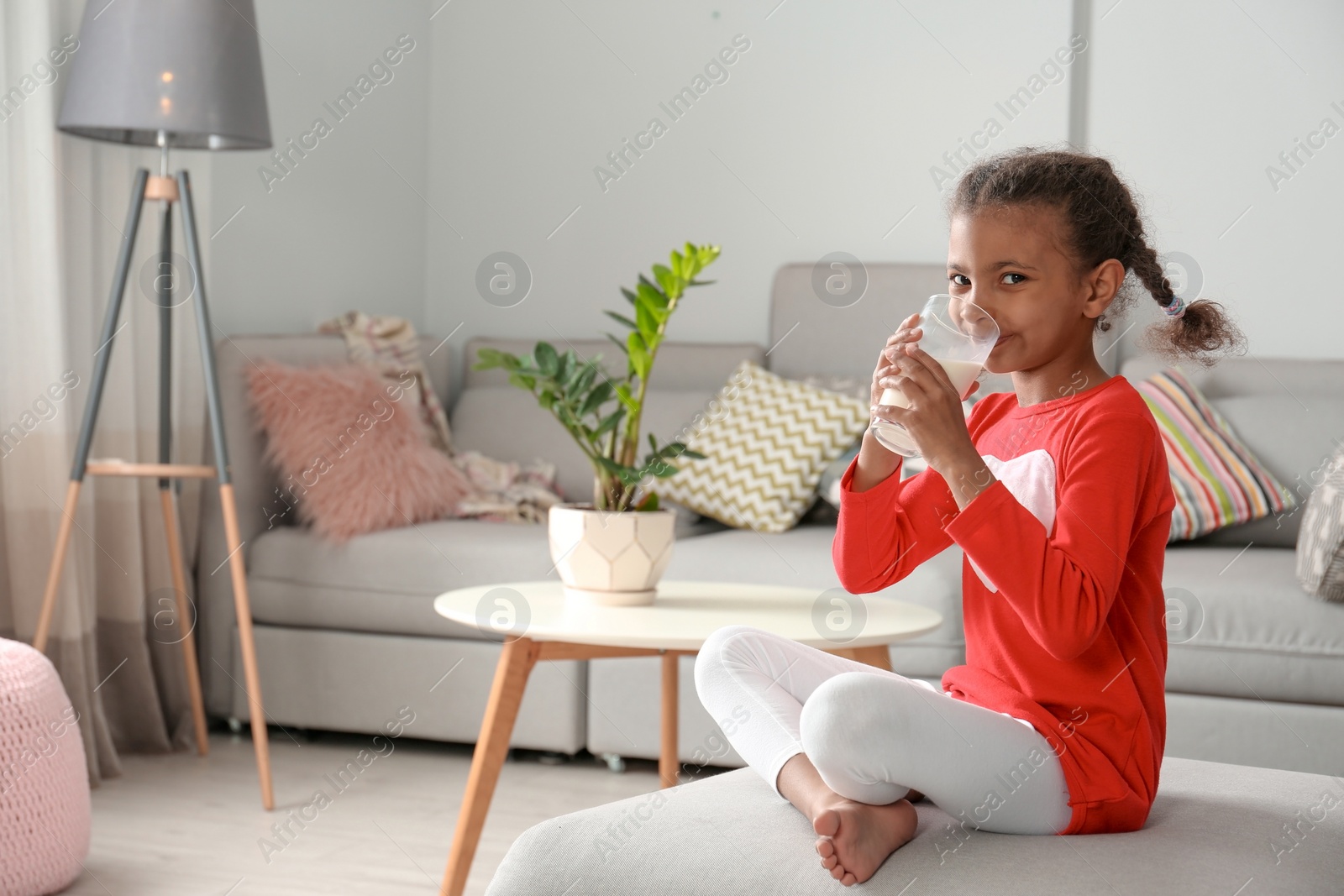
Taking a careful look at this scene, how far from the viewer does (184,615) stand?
2.58m

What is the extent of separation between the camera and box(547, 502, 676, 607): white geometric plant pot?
5.72ft

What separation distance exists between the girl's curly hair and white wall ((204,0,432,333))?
79.4 inches

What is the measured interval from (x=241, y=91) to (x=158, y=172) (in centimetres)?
43

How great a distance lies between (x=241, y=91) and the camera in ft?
7.55

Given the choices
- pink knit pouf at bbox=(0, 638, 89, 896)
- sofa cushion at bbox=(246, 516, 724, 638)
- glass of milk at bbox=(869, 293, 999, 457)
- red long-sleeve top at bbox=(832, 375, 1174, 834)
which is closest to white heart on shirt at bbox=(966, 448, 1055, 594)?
red long-sleeve top at bbox=(832, 375, 1174, 834)

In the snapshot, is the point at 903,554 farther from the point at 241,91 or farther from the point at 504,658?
the point at 241,91

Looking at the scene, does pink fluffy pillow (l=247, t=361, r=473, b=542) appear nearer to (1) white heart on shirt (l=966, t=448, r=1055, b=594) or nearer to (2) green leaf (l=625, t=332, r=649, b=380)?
(2) green leaf (l=625, t=332, r=649, b=380)

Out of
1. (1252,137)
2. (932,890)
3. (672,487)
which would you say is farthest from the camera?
(1252,137)

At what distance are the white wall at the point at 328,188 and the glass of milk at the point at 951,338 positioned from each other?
2066 millimetres

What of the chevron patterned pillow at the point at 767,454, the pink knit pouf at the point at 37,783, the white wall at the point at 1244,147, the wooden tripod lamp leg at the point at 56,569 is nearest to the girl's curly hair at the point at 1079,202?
the pink knit pouf at the point at 37,783

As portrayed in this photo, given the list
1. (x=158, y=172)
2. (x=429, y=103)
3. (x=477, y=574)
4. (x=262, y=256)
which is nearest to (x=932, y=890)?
(x=477, y=574)

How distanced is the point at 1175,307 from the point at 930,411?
357mm

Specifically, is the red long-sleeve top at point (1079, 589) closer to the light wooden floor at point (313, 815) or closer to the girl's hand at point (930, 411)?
the girl's hand at point (930, 411)

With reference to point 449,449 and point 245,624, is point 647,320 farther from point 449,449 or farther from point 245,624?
point 449,449
